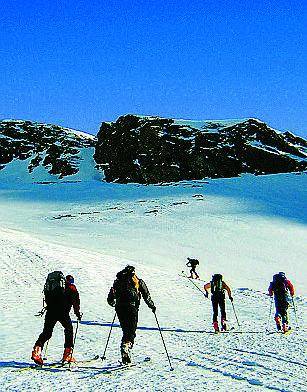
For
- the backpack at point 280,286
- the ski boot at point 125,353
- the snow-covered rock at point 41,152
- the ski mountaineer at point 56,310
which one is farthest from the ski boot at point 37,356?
the snow-covered rock at point 41,152

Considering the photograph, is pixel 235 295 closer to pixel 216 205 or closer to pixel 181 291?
pixel 181 291

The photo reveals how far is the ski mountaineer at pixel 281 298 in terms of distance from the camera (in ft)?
41.9

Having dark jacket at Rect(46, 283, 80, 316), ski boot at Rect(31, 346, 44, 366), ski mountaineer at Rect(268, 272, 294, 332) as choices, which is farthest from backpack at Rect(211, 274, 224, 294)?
ski boot at Rect(31, 346, 44, 366)

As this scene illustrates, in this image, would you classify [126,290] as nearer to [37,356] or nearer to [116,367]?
[116,367]

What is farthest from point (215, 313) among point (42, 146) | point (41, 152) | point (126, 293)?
point (42, 146)

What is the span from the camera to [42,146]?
11631 cm

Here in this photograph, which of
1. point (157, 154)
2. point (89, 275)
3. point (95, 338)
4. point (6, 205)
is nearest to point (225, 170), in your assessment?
point (157, 154)

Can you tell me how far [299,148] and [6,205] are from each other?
60.3 m

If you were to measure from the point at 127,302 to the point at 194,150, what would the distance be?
8010cm

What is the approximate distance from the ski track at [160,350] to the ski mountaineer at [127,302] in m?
0.46

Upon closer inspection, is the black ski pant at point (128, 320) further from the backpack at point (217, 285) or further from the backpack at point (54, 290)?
the backpack at point (217, 285)

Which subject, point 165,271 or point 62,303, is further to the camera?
point 165,271

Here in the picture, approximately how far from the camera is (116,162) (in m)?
93.6

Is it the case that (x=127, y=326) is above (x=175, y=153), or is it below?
below
